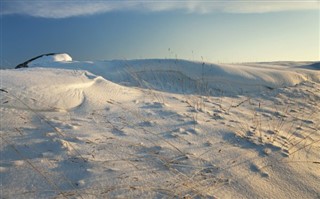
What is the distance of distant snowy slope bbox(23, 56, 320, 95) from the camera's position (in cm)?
617

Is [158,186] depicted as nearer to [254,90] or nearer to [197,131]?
[197,131]

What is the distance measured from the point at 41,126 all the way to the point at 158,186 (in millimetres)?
1340

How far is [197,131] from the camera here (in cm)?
326

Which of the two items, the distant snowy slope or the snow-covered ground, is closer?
the snow-covered ground

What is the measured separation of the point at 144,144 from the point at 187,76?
3842mm

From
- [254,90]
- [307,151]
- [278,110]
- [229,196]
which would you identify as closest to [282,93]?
[254,90]

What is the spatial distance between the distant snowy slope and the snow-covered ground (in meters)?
1.25

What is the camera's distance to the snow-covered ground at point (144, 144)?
7.47ft

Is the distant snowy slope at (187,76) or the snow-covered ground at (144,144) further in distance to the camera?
the distant snowy slope at (187,76)

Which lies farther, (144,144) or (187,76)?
(187,76)

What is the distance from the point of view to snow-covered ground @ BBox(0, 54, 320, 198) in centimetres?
228

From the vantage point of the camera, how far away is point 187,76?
657cm

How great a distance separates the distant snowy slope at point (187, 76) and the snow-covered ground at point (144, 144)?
1255 mm

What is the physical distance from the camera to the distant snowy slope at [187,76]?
20.2 ft
